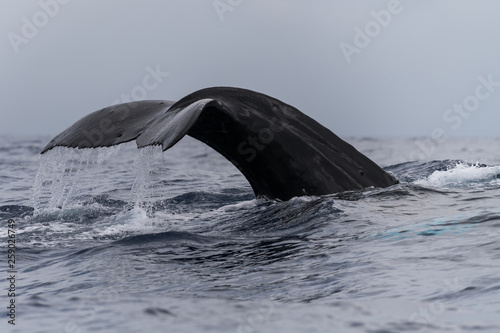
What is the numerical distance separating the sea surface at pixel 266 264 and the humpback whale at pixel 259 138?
17 cm

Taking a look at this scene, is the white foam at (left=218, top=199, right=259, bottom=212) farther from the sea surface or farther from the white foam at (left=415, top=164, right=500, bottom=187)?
the white foam at (left=415, top=164, right=500, bottom=187)

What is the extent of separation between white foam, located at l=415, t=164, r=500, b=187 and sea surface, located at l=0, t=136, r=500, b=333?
1293 millimetres

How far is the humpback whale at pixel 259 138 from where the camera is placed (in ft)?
21.8

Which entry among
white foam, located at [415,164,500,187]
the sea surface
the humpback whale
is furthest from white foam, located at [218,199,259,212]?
white foam, located at [415,164,500,187]

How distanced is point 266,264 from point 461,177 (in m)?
5.92

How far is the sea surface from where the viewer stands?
4000mm

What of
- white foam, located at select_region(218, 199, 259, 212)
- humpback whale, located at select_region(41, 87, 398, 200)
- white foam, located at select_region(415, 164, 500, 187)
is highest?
humpback whale, located at select_region(41, 87, 398, 200)

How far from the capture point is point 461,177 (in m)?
10.4

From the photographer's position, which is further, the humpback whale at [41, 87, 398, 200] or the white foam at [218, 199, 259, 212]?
the white foam at [218, 199, 259, 212]

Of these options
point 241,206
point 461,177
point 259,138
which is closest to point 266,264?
point 259,138

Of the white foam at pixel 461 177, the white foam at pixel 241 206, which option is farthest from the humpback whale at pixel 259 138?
the white foam at pixel 461 177

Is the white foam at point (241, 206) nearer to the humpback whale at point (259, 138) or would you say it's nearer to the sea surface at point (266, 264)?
the sea surface at point (266, 264)

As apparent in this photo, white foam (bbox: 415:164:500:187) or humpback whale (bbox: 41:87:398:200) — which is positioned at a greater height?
humpback whale (bbox: 41:87:398:200)

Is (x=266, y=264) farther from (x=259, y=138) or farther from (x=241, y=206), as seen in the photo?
(x=241, y=206)
